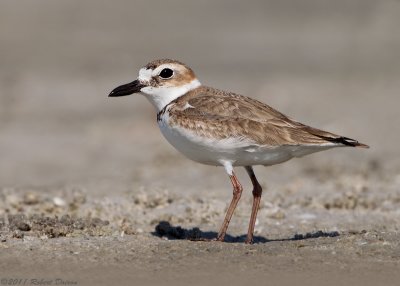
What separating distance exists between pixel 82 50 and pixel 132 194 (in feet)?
57.9

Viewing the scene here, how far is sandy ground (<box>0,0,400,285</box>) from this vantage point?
6.97 metres

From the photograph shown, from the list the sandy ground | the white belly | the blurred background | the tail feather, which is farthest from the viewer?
the blurred background

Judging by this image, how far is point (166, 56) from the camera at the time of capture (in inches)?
1017

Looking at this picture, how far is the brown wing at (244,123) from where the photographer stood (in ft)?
25.7

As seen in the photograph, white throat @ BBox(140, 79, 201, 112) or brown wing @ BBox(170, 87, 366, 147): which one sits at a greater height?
white throat @ BBox(140, 79, 201, 112)

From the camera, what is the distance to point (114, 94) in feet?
28.6

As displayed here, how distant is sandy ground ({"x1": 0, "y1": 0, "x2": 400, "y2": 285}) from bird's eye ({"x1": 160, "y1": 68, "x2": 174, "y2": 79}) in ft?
4.74

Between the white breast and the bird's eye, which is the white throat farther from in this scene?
the white breast


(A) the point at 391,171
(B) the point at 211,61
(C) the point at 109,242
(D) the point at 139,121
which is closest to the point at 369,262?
(C) the point at 109,242

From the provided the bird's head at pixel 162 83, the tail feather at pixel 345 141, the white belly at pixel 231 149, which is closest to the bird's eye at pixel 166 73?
the bird's head at pixel 162 83

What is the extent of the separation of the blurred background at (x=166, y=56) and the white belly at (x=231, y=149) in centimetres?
380

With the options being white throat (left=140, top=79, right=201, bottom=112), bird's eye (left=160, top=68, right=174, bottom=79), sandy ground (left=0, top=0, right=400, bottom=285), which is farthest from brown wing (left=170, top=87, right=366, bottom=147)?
sandy ground (left=0, top=0, right=400, bottom=285)

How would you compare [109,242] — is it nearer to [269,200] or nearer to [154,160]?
[269,200]

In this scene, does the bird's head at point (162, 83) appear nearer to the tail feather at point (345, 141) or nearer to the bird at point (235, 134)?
the bird at point (235, 134)
